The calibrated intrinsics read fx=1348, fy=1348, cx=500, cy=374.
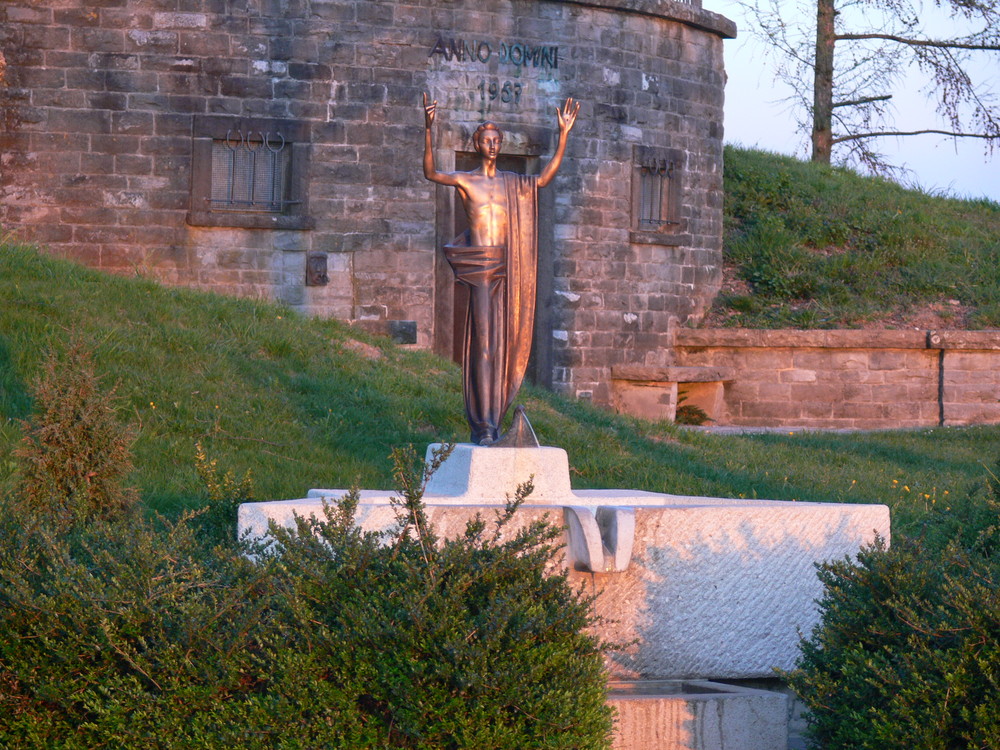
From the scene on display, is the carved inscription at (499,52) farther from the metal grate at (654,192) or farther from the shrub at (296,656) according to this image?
the shrub at (296,656)

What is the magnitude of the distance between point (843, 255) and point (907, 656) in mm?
14726

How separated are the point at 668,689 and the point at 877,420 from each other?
1167 centimetres

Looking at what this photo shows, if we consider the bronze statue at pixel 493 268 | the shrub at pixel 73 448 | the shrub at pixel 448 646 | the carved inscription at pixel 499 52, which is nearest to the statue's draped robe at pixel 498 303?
the bronze statue at pixel 493 268

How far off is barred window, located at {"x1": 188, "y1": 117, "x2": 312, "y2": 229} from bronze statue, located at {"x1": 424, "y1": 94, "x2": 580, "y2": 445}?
750 cm

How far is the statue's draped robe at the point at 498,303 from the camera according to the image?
7.25m

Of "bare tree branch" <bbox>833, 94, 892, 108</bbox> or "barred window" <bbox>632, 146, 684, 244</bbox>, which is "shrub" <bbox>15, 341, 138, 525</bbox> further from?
"bare tree branch" <bbox>833, 94, 892, 108</bbox>

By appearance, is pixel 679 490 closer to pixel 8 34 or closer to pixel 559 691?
pixel 559 691

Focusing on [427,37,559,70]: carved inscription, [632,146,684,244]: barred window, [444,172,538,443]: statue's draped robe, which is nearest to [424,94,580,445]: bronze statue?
[444,172,538,443]: statue's draped robe

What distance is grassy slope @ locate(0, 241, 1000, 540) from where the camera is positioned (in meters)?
10.1

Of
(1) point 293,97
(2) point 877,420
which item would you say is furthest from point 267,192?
(2) point 877,420

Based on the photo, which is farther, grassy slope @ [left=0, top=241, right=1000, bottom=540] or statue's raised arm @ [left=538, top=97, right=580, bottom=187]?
grassy slope @ [left=0, top=241, right=1000, bottom=540]

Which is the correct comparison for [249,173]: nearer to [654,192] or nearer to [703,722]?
[654,192]

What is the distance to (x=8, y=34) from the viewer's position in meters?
14.0

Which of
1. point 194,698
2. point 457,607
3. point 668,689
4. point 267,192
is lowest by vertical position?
point 668,689
